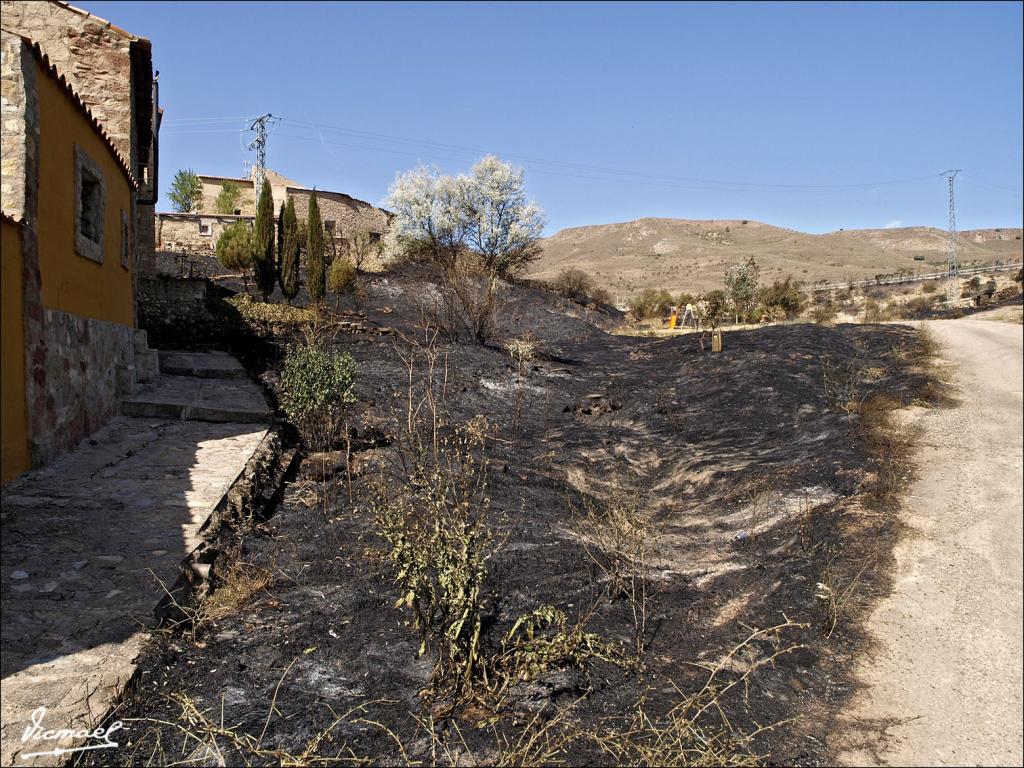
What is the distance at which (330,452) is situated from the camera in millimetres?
7926

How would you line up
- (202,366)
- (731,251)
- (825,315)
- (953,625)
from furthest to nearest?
(731,251)
(825,315)
(202,366)
(953,625)

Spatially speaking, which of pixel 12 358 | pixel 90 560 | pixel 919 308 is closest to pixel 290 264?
pixel 12 358

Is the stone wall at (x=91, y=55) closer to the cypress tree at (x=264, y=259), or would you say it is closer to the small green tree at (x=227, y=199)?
the cypress tree at (x=264, y=259)

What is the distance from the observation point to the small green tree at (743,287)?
22703 millimetres

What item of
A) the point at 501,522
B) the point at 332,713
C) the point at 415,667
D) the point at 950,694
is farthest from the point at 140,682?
the point at 950,694

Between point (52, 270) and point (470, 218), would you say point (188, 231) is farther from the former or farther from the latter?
point (52, 270)

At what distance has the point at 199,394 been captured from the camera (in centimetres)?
952

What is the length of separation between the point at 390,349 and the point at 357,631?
32.2ft

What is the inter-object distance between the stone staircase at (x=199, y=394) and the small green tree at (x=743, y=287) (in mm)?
16272

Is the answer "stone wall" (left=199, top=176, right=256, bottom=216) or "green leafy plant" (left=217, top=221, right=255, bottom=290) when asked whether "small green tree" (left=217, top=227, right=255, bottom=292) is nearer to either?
"green leafy plant" (left=217, top=221, right=255, bottom=290)

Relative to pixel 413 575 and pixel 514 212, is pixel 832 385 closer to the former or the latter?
pixel 413 575

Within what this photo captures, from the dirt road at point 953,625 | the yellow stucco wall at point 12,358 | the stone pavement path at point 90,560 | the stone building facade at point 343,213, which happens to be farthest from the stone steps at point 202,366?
the stone building facade at point 343,213

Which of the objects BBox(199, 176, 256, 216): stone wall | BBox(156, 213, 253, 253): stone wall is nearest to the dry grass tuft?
BBox(156, 213, 253, 253): stone wall

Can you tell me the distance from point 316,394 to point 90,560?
386 centimetres
